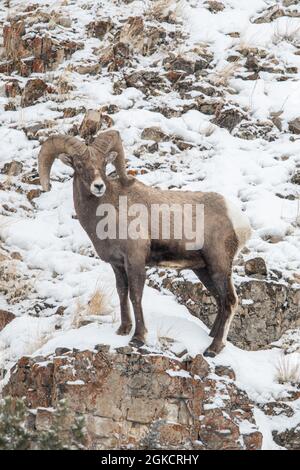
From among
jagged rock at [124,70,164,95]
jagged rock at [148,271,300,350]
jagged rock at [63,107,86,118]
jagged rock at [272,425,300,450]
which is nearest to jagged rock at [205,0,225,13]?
jagged rock at [124,70,164,95]

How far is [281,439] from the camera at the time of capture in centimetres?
782

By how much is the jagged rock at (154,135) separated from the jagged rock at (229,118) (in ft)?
3.48

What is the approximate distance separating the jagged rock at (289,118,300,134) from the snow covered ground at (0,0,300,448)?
116mm

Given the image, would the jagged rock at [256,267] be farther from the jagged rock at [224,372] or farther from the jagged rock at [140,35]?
the jagged rock at [140,35]

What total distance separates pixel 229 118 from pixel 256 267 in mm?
4416

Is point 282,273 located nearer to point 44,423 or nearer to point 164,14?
point 44,423

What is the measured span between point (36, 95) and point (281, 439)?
8.36 m

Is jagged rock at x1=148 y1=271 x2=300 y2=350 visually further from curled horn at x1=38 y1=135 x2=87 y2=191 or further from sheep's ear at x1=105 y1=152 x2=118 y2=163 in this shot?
curled horn at x1=38 y1=135 x2=87 y2=191

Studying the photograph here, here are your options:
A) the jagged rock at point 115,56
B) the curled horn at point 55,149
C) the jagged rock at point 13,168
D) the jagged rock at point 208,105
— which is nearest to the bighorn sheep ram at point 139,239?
the curled horn at point 55,149

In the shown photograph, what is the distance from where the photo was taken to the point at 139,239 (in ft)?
26.7

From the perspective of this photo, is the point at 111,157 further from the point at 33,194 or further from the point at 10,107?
the point at 10,107

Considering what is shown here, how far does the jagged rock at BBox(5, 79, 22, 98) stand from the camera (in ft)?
46.7

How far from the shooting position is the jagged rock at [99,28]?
1556 cm
